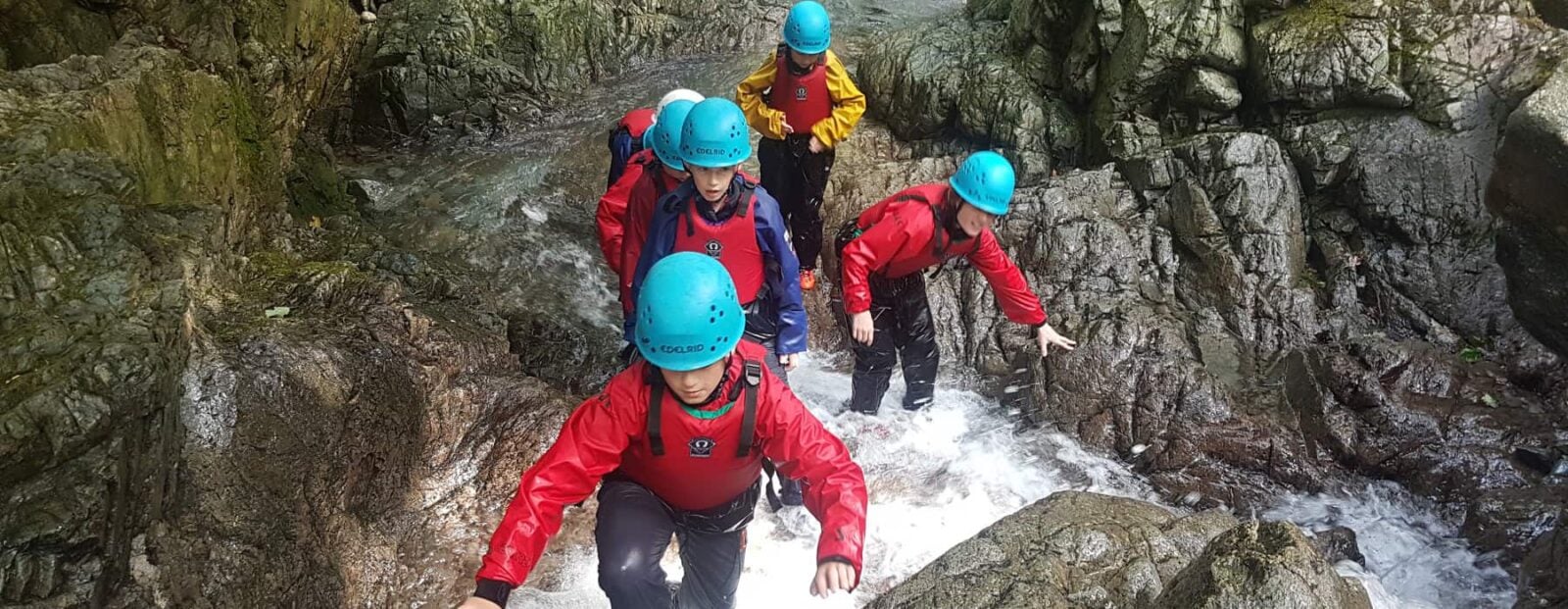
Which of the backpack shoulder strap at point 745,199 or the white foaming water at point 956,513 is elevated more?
the backpack shoulder strap at point 745,199

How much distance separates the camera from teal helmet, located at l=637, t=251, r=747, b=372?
11.0 feet

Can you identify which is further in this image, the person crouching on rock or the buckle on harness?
the person crouching on rock

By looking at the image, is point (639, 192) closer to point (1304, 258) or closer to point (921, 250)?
point (921, 250)

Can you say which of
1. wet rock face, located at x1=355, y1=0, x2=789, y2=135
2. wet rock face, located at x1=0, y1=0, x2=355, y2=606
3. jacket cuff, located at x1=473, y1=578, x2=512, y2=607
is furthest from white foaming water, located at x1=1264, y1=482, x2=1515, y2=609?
wet rock face, located at x1=355, y1=0, x2=789, y2=135

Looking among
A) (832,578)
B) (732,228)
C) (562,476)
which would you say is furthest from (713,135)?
(832,578)

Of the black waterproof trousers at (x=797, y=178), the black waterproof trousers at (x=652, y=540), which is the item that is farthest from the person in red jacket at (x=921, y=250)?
the black waterproof trousers at (x=652, y=540)

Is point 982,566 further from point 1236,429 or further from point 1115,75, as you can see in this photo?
point 1115,75

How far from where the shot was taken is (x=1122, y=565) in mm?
4234

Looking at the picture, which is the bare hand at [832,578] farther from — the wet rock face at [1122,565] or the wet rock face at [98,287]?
the wet rock face at [98,287]

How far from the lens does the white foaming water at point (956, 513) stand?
5488 millimetres

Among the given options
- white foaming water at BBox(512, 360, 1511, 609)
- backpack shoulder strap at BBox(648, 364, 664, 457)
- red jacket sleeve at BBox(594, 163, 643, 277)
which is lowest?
white foaming water at BBox(512, 360, 1511, 609)

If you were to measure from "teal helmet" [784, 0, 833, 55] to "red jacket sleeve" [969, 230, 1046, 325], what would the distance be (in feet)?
6.54

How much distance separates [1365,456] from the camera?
6352mm

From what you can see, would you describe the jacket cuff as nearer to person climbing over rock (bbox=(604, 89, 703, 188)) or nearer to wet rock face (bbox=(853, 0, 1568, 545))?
person climbing over rock (bbox=(604, 89, 703, 188))
